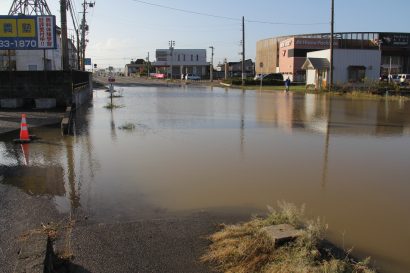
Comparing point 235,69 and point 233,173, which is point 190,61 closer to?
point 235,69

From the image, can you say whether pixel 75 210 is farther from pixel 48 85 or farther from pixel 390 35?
pixel 390 35

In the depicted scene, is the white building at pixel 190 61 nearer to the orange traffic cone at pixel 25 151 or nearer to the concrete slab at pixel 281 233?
the orange traffic cone at pixel 25 151

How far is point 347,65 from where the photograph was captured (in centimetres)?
4881

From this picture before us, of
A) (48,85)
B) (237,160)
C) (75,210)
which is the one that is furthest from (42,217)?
(48,85)

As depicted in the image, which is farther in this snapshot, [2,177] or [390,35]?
[390,35]

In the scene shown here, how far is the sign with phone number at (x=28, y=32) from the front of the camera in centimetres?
2325

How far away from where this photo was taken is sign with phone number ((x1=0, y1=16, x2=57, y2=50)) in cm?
2325

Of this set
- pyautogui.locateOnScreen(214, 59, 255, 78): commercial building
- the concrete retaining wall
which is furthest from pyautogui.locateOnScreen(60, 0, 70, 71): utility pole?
pyautogui.locateOnScreen(214, 59, 255, 78): commercial building

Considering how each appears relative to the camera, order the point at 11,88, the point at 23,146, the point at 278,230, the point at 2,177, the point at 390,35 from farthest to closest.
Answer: the point at 390,35, the point at 11,88, the point at 23,146, the point at 2,177, the point at 278,230

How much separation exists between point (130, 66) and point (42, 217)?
167 m

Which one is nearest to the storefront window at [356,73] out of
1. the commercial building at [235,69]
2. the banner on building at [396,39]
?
the banner on building at [396,39]

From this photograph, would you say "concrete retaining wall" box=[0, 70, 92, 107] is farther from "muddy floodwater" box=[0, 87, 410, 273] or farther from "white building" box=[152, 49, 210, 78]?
"white building" box=[152, 49, 210, 78]

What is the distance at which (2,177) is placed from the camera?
28.8 feet

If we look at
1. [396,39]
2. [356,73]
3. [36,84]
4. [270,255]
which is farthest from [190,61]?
[270,255]
